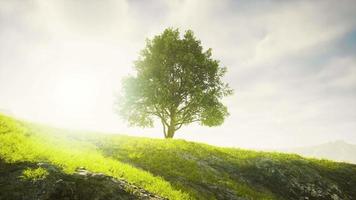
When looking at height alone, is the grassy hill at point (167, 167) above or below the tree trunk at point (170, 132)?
below

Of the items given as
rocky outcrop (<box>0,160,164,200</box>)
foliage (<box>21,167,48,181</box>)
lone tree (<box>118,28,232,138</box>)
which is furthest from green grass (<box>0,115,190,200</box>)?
lone tree (<box>118,28,232,138</box>)

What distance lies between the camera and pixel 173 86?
128 feet

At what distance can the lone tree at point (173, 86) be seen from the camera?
3853cm

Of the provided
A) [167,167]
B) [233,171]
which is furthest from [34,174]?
[233,171]

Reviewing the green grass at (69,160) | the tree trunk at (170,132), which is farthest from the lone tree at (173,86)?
the green grass at (69,160)

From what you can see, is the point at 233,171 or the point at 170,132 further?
the point at 170,132

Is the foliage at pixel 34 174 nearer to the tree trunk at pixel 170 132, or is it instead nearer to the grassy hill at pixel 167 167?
the grassy hill at pixel 167 167

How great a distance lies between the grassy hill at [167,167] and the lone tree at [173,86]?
33.3 ft

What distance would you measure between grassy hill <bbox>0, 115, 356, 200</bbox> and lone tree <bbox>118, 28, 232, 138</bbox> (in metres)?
10.2

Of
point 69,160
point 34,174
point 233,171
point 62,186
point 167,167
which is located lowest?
point 62,186

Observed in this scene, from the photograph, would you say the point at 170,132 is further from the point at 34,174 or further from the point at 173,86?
the point at 34,174

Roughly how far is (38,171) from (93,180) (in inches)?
92.3

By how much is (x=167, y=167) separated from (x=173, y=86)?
19135 mm

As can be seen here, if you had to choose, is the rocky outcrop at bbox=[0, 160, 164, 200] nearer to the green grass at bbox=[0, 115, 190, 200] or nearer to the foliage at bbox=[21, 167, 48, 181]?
the foliage at bbox=[21, 167, 48, 181]
